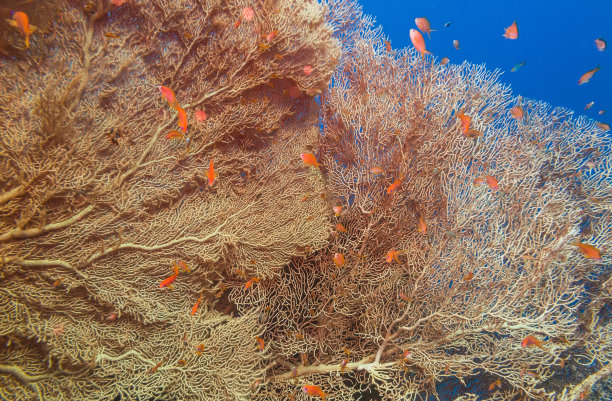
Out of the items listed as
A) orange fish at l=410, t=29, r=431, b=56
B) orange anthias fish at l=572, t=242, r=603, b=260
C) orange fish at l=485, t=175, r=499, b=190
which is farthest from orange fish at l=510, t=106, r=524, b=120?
orange anthias fish at l=572, t=242, r=603, b=260

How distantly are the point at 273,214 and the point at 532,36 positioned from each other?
84.5 meters

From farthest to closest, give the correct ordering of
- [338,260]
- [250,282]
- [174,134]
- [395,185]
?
[395,185] → [338,260] → [250,282] → [174,134]

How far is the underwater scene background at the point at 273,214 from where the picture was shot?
245 centimetres

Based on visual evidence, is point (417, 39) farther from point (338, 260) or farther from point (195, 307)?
point (195, 307)

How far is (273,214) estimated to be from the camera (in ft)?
11.0

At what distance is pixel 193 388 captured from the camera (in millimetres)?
2672

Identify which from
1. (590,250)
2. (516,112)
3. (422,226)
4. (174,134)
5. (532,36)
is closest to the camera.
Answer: (174,134)

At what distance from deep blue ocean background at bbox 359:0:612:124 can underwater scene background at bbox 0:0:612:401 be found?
5640cm

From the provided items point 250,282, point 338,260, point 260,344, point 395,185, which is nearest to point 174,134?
point 250,282

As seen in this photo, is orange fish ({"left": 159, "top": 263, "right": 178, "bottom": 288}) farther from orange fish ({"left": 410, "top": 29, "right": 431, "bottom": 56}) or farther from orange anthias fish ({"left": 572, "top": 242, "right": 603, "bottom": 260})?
orange anthias fish ({"left": 572, "top": 242, "right": 603, "bottom": 260})

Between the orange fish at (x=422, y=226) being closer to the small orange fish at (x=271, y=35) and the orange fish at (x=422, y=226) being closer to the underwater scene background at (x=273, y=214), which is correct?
the underwater scene background at (x=273, y=214)

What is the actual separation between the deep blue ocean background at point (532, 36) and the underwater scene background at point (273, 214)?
56402 millimetres

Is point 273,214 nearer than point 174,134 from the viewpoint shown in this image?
No

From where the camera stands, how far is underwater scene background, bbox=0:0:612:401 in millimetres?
2445
